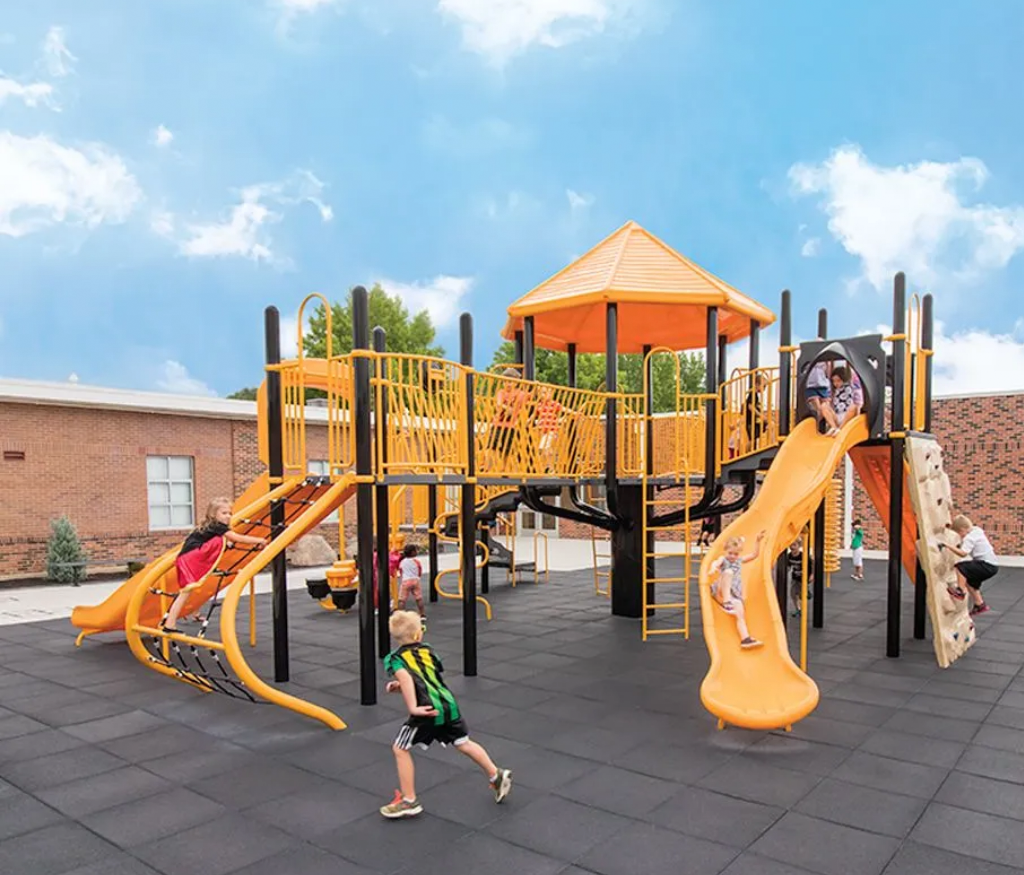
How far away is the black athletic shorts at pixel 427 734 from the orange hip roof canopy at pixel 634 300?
21.9ft

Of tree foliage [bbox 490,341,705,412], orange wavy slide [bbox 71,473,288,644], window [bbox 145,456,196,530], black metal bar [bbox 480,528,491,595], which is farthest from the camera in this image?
tree foliage [bbox 490,341,705,412]

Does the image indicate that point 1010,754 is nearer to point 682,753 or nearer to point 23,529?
point 682,753

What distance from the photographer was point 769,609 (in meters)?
6.99

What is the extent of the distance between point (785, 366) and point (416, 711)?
23.8ft

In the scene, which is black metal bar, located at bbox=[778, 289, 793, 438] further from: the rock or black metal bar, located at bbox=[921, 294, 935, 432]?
the rock

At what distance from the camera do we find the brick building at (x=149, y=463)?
16188 millimetres

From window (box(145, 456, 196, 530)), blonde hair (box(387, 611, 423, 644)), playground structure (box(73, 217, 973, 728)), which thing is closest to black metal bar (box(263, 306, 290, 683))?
playground structure (box(73, 217, 973, 728))

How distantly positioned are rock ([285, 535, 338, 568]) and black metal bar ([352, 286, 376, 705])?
13038mm

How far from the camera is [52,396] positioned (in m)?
16.6

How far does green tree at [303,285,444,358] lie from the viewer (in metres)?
41.1

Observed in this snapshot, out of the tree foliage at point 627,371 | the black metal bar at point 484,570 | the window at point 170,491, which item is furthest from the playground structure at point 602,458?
the tree foliage at point 627,371

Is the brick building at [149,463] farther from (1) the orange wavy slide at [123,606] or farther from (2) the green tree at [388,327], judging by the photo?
(2) the green tree at [388,327]

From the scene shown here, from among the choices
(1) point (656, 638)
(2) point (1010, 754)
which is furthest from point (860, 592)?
(2) point (1010, 754)

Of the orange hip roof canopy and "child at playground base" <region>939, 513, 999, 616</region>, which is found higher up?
the orange hip roof canopy
